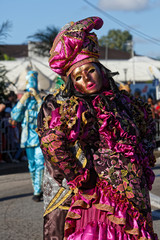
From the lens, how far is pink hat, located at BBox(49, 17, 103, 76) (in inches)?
120

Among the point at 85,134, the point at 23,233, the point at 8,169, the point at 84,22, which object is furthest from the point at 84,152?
the point at 8,169

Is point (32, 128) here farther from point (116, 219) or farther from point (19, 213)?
point (116, 219)

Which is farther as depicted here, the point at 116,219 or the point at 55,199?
the point at 55,199

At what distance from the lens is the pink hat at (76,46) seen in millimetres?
3051

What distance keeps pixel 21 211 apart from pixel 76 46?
4506mm

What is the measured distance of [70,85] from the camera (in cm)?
312

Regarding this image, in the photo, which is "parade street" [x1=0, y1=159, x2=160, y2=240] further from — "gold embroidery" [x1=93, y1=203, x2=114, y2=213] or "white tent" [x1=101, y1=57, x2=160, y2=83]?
"white tent" [x1=101, y1=57, x2=160, y2=83]

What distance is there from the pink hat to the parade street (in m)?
3.07

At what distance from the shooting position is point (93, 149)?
3.05m

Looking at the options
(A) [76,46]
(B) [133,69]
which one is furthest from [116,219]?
(B) [133,69]

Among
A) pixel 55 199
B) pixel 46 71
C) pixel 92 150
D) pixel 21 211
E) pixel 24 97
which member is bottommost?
pixel 21 211

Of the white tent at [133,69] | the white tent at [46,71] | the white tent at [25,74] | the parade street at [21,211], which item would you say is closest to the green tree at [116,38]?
the white tent at [46,71]

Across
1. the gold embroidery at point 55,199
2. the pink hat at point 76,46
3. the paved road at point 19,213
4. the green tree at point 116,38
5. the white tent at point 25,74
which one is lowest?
the paved road at point 19,213

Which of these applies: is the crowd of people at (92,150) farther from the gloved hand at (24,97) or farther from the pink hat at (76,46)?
the gloved hand at (24,97)
